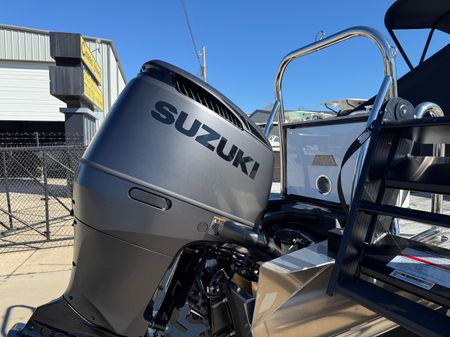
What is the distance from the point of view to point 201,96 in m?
1.46

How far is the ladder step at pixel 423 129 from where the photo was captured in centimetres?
101

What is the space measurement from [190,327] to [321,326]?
2.11 feet

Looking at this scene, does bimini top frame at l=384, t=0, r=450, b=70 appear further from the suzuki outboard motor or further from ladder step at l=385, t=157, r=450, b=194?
the suzuki outboard motor

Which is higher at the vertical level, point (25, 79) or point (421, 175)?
point (25, 79)

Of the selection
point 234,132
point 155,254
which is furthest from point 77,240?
point 234,132

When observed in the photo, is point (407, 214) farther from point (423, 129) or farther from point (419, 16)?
point (419, 16)

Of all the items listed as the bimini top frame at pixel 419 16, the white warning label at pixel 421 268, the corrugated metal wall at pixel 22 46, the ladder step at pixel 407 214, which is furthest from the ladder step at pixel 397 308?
the corrugated metal wall at pixel 22 46

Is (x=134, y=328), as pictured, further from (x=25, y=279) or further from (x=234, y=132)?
(x=25, y=279)

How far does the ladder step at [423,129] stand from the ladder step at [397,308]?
1.56 ft

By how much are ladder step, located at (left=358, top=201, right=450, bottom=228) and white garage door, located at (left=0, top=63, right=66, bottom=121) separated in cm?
1886

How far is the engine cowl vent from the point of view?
1.44 metres

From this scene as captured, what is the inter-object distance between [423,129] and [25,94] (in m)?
20.0

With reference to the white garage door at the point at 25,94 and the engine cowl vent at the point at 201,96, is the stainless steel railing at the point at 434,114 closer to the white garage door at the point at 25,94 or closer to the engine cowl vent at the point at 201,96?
the engine cowl vent at the point at 201,96

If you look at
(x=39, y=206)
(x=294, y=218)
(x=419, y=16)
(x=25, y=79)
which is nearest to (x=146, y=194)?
(x=294, y=218)
